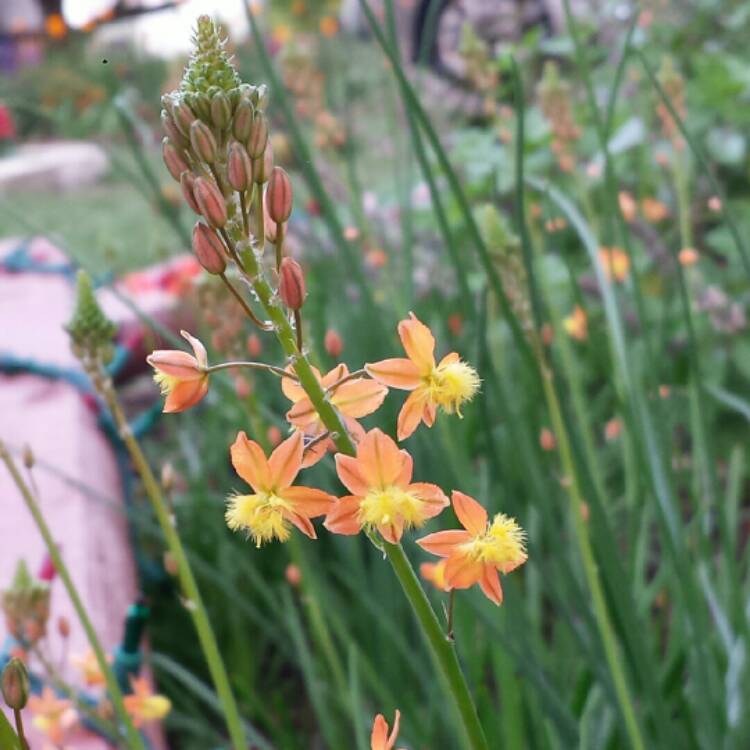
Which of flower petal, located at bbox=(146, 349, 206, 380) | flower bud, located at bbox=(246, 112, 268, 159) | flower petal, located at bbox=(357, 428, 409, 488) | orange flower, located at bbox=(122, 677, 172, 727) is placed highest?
flower bud, located at bbox=(246, 112, 268, 159)

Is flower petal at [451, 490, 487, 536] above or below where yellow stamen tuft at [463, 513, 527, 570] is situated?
above

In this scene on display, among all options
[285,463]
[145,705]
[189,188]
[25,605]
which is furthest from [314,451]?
[145,705]

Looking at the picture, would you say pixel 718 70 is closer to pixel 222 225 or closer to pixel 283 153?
pixel 283 153

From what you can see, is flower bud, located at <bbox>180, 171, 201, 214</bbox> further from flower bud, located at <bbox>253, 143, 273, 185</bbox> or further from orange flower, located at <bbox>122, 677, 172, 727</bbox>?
orange flower, located at <bbox>122, 677, 172, 727</bbox>

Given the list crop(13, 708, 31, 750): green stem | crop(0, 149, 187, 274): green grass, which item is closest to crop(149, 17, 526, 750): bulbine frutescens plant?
crop(13, 708, 31, 750): green stem

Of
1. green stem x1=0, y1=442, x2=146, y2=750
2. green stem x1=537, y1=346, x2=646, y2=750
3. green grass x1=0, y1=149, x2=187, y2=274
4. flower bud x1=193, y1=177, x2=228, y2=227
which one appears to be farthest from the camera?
green grass x1=0, y1=149, x2=187, y2=274

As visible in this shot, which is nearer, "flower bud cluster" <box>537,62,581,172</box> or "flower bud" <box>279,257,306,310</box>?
"flower bud" <box>279,257,306,310</box>

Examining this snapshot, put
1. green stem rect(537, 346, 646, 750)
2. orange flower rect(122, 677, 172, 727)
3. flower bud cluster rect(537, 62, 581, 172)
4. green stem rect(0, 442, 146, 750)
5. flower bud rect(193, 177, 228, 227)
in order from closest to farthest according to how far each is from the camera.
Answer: flower bud rect(193, 177, 228, 227), green stem rect(0, 442, 146, 750), green stem rect(537, 346, 646, 750), orange flower rect(122, 677, 172, 727), flower bud cluster rect(537, 62, 581, 172)

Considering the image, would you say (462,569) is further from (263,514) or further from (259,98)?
(259,98)

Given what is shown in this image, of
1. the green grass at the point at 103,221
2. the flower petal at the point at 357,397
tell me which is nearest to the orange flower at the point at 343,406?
the flower petal at the point at 357,397
